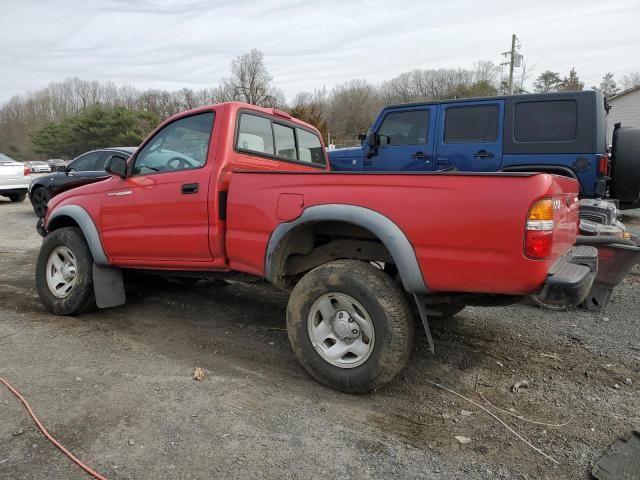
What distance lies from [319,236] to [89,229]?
242 centimetres

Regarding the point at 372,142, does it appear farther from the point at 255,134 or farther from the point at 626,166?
the point at 255,134

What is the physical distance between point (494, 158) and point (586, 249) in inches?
135

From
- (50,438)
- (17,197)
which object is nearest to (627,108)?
(17,197)

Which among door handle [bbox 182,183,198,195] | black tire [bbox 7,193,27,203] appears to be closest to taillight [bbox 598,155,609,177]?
door handle [bbox 182,183,198,195]

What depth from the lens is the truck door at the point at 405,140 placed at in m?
7.14

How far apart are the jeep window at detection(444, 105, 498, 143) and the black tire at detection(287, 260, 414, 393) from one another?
449 centimetres

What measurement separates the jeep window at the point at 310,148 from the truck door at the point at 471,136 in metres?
2.48

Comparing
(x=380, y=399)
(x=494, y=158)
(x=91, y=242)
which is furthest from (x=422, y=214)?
(x=494, y=158)

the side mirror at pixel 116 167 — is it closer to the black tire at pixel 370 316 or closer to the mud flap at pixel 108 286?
the mud flap at pixel 108 286

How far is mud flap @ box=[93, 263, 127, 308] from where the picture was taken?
4492 millimetres

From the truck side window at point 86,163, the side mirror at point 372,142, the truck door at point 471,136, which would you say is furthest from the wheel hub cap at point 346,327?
the truck side window at point 86,163

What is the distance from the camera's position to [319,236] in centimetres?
350

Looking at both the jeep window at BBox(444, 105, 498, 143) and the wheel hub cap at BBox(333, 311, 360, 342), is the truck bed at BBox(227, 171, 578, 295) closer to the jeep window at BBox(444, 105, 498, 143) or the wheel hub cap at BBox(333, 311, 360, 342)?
the wheel hub cap at BBox(333, 311, 360, 342)

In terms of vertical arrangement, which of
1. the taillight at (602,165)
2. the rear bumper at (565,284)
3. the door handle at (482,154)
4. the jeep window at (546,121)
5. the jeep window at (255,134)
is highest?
the jeep window at (546,121)
